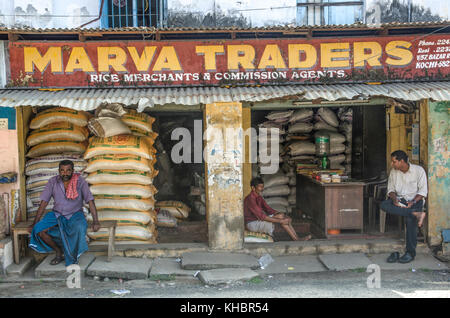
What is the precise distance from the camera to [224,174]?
671 centimetres

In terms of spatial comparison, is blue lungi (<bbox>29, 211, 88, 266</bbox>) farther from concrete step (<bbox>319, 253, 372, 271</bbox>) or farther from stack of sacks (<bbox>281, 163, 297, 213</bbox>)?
stack of sacks (<bbox>281, 163, 297, 213</bbox>)

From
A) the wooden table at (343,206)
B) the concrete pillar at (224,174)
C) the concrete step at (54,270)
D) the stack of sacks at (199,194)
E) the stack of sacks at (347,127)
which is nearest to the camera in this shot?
the concrete step at (54,270)

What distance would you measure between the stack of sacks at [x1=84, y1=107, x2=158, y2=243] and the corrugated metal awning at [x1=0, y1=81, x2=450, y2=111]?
51cm

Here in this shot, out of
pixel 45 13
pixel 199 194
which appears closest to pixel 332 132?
pixel 199 194

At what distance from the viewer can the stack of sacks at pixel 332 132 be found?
9195mm

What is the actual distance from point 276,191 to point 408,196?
3.03m

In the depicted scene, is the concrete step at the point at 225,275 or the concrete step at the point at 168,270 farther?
the concrete step at the point at 168,270

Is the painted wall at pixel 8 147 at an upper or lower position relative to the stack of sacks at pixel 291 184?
upper

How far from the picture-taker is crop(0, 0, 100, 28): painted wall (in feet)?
28.2

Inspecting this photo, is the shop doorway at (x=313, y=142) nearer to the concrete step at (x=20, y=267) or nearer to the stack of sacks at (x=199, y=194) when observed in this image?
the stack of sacks at (x=199, y=194)

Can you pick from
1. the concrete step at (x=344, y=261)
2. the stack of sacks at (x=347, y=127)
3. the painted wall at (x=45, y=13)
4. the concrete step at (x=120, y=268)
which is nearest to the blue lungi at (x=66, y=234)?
the concrete step at (x=120, y=268)

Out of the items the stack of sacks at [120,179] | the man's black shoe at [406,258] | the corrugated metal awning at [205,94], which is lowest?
the man's black shoe at [406,258]

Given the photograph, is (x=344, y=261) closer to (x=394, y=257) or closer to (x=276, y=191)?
(x=394, y=257)

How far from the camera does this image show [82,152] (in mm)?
7105
